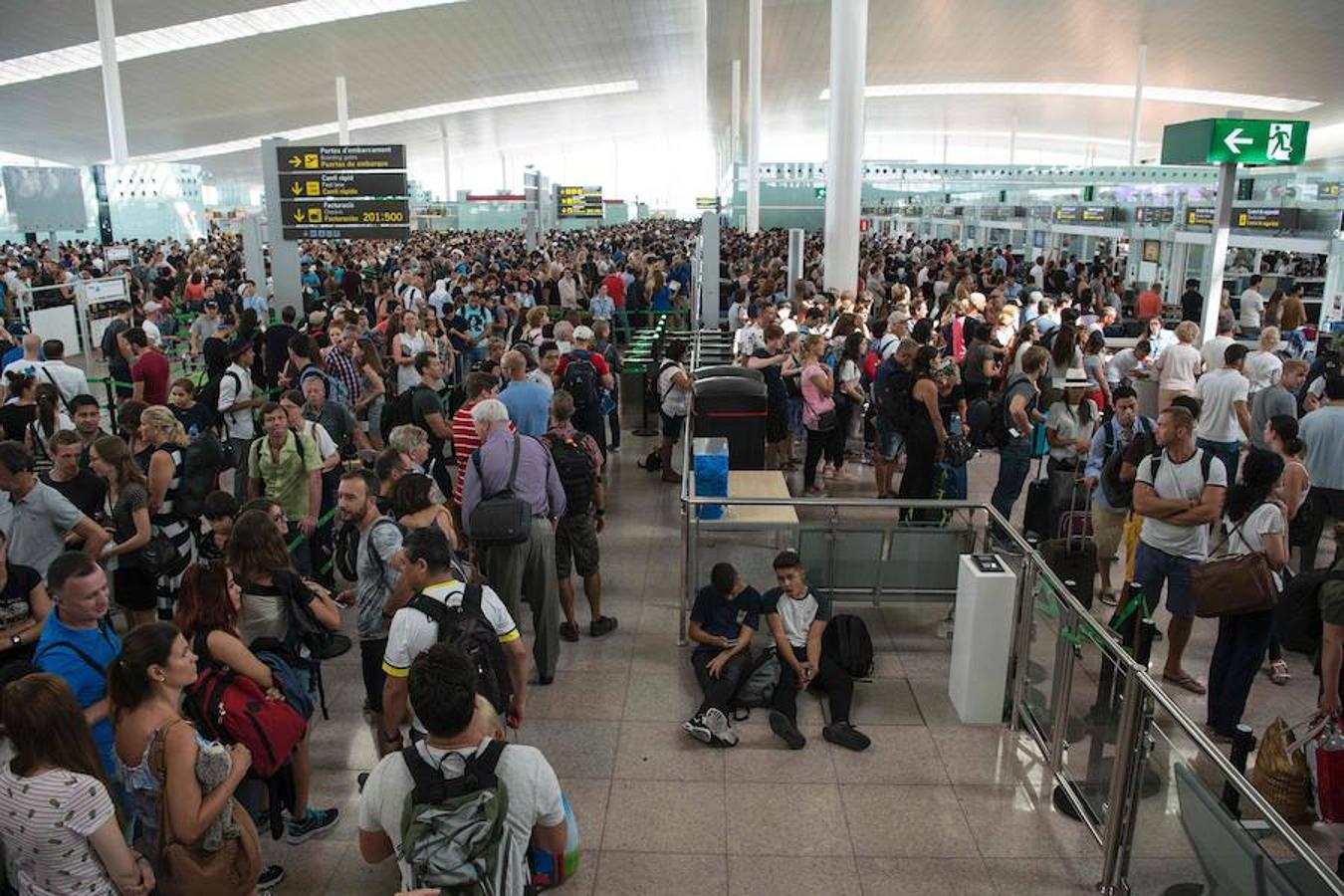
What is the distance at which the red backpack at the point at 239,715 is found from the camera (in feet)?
11.7

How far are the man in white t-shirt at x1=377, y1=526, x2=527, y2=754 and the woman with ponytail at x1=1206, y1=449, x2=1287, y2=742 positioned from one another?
3.59 meters

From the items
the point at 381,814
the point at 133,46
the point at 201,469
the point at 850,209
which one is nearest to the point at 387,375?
the point at 201,469

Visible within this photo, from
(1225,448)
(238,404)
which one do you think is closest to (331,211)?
(238,404)

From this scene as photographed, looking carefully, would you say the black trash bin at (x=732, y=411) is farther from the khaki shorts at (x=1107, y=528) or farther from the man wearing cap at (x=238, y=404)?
the man wearing cap at (x=238, y=404)

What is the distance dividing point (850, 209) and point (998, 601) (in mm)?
11945

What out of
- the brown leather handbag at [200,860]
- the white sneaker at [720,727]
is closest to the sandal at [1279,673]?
the white sneaker at [720,727]

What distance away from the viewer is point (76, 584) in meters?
3.46

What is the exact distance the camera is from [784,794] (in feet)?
15.0

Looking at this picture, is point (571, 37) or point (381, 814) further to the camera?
point (571, 37)

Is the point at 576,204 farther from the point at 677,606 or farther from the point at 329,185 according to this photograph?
the point at 677,606

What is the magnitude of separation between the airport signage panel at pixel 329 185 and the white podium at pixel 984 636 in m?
10.9

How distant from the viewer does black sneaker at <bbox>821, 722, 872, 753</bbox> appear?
4.98 m

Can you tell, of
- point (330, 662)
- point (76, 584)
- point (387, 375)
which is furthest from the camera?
point (387, 375)

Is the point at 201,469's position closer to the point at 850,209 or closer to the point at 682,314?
the point at 850,209
